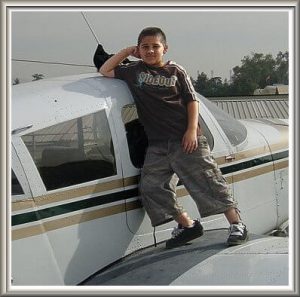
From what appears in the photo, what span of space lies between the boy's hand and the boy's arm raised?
635mm

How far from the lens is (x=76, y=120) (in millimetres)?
3133

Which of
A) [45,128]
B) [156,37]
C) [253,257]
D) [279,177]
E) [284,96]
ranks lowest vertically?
[253,257]

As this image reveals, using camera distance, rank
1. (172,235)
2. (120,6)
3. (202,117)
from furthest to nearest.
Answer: (202,117)
(172,235)
(120,6)

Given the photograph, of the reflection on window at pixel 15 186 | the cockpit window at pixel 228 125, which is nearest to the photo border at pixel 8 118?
the reflection on window at pixel 15 186

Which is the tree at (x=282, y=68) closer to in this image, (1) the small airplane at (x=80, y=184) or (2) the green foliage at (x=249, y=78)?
(2) the green foliage at (x=249, y=78)

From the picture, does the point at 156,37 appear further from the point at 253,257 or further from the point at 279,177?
the point at 279,177

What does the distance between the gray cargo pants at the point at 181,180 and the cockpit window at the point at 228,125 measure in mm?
755

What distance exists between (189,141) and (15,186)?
114 centimetres

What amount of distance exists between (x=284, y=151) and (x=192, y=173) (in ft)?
4.95

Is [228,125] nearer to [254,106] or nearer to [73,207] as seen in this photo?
[254,106]

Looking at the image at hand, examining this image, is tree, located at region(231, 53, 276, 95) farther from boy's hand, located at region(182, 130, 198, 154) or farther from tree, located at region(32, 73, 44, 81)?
tree, located at region(32, 73, 44, 81)

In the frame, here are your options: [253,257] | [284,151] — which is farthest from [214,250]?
[284,151]

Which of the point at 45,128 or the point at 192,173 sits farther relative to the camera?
the point at 192,173

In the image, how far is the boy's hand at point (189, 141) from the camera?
322 centimetres
